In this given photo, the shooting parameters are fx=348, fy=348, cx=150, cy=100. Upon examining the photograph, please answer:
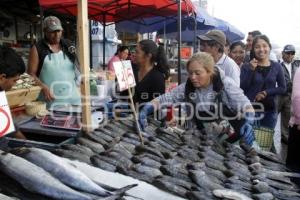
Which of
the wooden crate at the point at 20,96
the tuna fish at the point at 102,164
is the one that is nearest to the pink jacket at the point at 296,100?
the tuna fish at the point at 102,164

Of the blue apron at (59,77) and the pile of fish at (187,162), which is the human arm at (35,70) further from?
the pile of fish at (187,162)

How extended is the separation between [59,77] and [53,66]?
16 cm

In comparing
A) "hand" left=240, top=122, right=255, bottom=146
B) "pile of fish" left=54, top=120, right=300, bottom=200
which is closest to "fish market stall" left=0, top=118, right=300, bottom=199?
"pile of fish" left=54, top=120, right=300, bottom=200

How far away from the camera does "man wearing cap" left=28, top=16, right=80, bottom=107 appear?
448cm

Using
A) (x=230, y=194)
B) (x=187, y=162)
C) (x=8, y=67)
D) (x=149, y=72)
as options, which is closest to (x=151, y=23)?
(x=149, y=72)

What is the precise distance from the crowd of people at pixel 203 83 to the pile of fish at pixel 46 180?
89 cm

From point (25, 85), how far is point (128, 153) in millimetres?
3895

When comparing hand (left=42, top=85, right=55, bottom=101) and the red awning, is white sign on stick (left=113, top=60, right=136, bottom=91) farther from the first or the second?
the red awning

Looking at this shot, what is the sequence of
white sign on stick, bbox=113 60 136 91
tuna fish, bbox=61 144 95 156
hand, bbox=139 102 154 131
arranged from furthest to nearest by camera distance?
hand, bbox=139 102 154 131, white sign on stick, bbox=113 60 136 91, tuna fish, bbox=61 144 95 156

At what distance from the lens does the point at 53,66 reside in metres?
4.55

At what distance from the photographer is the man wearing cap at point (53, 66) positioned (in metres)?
4.48

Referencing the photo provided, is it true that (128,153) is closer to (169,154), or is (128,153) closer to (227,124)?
(169,154)

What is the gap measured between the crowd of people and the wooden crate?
72 cm

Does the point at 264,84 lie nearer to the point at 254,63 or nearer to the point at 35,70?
the point at 254,63
